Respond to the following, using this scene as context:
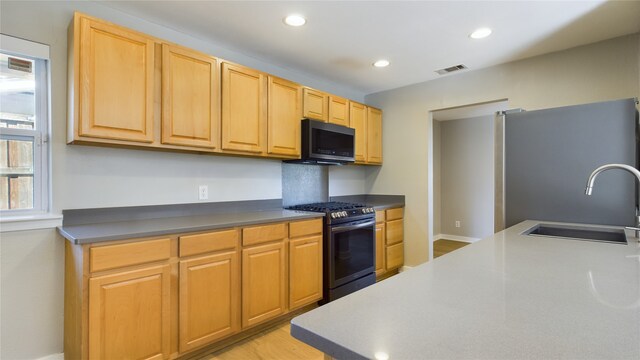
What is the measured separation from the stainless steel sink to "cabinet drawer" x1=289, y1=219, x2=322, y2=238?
1.56m

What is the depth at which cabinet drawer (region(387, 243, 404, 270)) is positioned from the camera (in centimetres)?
370

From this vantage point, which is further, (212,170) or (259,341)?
(212,170)

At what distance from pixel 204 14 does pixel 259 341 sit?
2382mm

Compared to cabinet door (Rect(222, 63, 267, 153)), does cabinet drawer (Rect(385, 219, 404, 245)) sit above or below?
below

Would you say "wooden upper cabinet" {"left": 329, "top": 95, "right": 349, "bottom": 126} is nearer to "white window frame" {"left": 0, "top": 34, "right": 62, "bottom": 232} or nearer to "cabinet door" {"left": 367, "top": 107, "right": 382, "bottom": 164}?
"cabinet door" {"left": 367, "top": 107, "right": 382, "bottom": 164}

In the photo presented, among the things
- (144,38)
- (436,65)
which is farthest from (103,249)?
(436,65)

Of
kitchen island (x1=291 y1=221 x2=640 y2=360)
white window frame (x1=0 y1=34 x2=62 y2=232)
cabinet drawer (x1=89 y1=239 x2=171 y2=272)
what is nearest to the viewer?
kitchen island (x1=291 y1=221 x2=640 y2=360)

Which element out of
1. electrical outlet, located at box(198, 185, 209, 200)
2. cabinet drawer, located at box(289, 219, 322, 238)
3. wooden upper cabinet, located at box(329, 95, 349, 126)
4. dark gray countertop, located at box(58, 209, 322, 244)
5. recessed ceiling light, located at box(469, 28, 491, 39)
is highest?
recessed ceiling light, located at box(469, 28, 491, 39)

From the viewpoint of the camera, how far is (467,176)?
574cm

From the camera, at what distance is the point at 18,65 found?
6.32 ft

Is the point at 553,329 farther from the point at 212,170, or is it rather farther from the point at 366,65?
the point at 366,65

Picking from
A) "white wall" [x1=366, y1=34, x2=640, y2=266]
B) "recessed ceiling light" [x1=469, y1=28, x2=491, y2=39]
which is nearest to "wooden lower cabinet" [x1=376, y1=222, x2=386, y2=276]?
"white wall" [x1=366, y1=34, x2=640, y2=266]

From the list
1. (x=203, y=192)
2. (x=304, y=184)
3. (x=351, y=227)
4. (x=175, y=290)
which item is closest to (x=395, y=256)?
(x=351, y=227)

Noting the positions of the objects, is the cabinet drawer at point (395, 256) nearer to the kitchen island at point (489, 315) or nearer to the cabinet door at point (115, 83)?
the kitchen island at point (489, 315)
